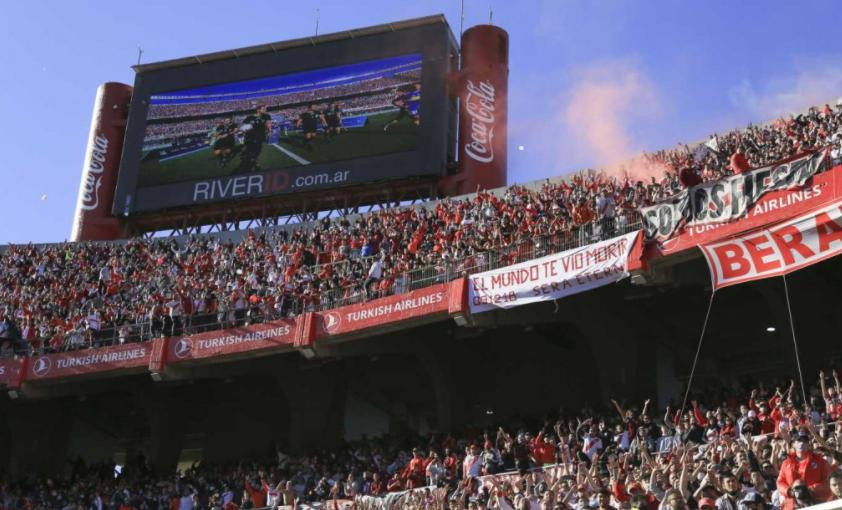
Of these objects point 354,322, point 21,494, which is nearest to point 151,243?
point 21,494

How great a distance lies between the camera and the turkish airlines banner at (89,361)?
3278cm

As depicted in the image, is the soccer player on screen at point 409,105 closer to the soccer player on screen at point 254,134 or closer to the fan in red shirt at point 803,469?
the soccer player on screen at point 254,134

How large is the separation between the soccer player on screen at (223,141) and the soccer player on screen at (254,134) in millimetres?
530

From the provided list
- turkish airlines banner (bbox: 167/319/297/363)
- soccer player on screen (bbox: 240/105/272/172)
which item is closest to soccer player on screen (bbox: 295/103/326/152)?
soccer player on screen (bbox: 240/105/272/172)

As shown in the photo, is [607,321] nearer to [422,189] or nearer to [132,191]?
[422,189]

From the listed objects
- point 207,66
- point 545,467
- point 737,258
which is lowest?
point 545,467

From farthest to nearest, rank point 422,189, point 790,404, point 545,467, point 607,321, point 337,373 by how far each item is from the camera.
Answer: point 422,189
point 337,373
point 607,321
point 545,467
point 790,404

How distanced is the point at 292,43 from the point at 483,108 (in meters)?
9.12

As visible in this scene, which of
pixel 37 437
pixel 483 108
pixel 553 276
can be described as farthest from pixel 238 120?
pixel 553 276

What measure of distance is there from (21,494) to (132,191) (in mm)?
15718

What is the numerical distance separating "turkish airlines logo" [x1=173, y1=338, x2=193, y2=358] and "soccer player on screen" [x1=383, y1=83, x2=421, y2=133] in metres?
14.0

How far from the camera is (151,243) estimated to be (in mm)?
44250

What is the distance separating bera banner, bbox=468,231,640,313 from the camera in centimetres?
2404

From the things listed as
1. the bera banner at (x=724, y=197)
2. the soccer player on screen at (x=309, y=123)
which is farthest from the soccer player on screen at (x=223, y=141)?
the bera banner at (x=724, y=197)
